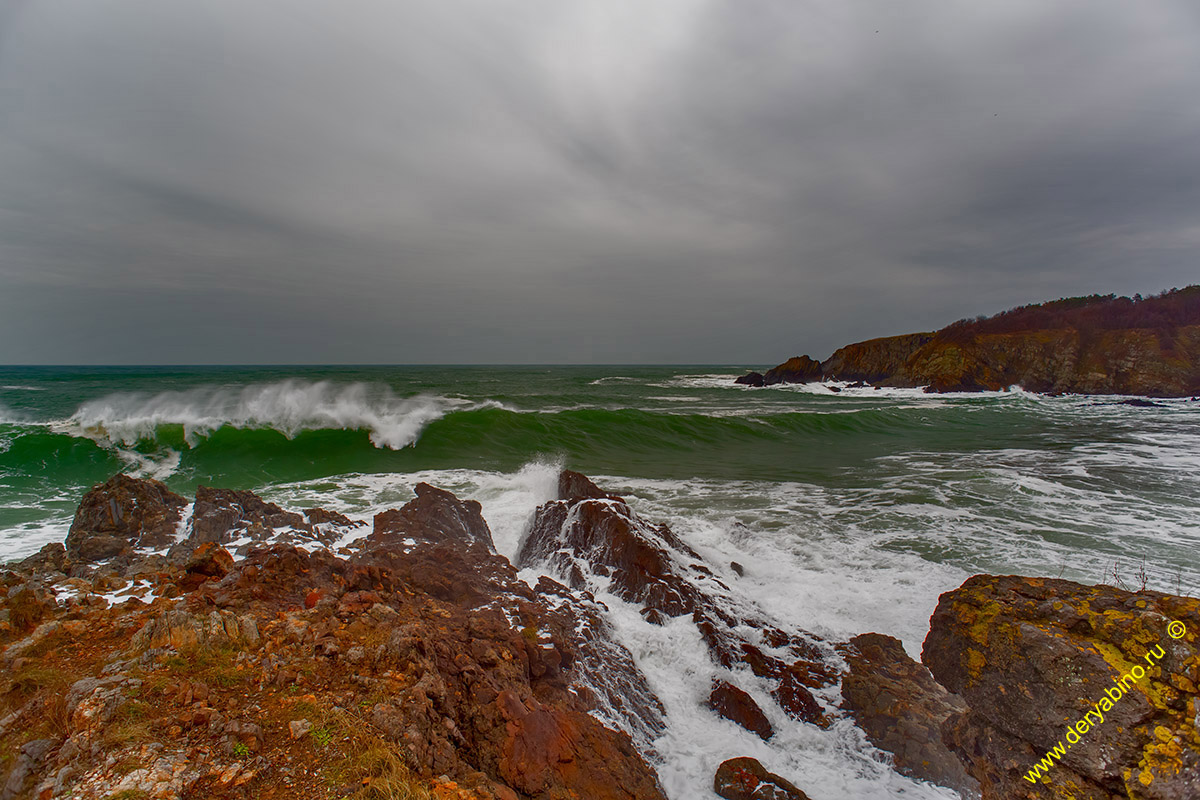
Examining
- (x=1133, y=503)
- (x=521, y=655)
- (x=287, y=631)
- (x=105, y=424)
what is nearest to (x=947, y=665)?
(x=521, y=655)

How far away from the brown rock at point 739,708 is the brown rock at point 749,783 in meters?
0.58

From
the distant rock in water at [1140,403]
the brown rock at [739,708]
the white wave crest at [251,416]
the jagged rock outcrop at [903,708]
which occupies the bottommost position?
the brown rock at [739,708]

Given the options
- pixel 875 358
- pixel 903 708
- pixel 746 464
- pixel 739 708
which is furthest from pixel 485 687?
pixel 875 358

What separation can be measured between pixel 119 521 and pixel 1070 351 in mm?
67781

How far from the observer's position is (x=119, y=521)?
7391 mm

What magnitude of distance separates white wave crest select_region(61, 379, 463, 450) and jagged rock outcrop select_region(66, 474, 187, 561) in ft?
35.1

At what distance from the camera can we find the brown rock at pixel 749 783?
3.45 metres

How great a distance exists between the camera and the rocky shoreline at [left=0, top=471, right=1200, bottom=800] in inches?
96.0

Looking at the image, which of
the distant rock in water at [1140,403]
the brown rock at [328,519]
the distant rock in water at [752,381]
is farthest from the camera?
the distant rock in water at [752,381]

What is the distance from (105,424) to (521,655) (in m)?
23.4

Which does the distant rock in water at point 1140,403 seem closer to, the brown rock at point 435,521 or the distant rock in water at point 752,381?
the distant rock in water at point 752,381

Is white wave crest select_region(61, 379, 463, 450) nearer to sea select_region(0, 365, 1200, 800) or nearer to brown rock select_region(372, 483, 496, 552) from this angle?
sea select_region(0, 365, 1200, 800)

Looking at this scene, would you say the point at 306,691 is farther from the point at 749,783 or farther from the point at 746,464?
the point at 746,464

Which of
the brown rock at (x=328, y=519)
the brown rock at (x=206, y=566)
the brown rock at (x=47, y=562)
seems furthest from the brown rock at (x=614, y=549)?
the brown rock at (x=47, y=562)
